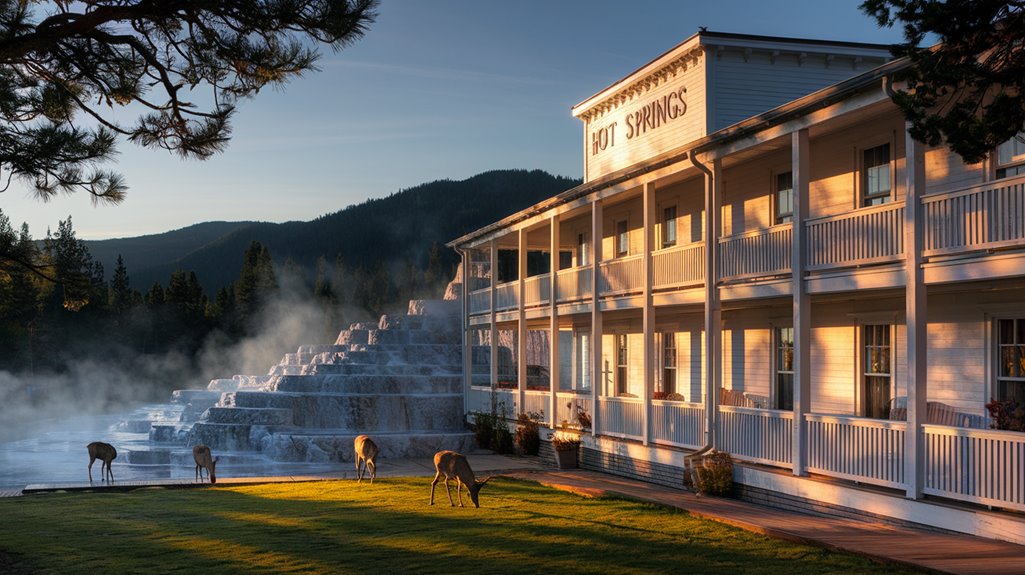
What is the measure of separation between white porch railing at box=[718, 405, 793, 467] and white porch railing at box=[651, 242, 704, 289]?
265 centimetres

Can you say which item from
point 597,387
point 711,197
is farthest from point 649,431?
point 711,197

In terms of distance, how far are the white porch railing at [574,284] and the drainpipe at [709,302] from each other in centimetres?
539

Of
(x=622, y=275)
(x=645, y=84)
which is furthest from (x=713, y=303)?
(x=645, y=84)

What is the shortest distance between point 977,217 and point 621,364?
50.6 feet

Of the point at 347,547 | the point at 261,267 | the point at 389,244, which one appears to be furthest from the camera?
the point at 389,244

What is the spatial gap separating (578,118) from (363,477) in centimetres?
1254

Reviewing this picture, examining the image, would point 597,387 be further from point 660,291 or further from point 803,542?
point 803,542

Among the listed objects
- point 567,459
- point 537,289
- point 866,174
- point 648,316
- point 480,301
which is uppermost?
point 866,174

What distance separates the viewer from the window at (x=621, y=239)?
2558 centimetres

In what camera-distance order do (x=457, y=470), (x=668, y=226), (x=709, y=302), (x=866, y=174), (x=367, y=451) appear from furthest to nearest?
1. (x=668, y=226)
2. (x=367, y=451)
3. (x=709, y=302)
4. (x=866, y=174)
5. (x=457, y=470)

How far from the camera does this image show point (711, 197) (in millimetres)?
17375

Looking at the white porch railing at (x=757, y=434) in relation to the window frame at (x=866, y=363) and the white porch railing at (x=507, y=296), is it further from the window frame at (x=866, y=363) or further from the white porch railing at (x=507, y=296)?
the white porch railing at (x=507, y=296)

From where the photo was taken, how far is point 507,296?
2769cm

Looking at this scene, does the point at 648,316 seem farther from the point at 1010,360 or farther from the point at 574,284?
the point at 1010,360
